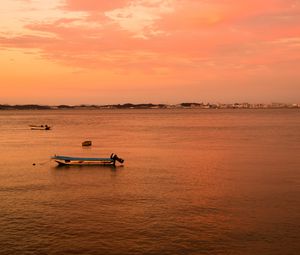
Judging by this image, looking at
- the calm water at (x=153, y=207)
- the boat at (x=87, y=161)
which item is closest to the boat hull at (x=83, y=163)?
the boat at (x=87, y=161)

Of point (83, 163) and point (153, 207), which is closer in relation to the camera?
point (153, 207)

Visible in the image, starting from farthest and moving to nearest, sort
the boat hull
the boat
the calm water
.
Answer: the boat hull < the boat < the calm water

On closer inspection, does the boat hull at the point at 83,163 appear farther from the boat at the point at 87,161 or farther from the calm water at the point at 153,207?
the calm water at the point at 153,207

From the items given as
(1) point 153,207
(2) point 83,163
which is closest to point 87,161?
(2) point 83,163

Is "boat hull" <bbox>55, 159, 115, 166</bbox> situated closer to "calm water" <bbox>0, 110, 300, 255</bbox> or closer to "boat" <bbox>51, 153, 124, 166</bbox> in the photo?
"boat" <bbox>51, 153, 124, 166</bbox>

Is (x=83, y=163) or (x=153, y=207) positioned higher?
(x=83, y=163)

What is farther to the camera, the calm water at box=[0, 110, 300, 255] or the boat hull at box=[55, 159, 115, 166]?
the boat hull at box=[55, 159, 115, 166]

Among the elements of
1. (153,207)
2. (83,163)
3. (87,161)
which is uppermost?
(87,161)

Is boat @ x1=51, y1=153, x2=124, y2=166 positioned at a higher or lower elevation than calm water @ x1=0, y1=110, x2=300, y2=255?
higher

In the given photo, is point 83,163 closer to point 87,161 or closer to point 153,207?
point 87,161

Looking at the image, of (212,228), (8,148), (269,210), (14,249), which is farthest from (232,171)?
(8,148)

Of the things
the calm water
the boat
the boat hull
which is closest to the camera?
the calm water

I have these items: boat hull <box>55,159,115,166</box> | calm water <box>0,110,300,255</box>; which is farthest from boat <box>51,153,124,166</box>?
calm water <box>0,110,300,255</box>

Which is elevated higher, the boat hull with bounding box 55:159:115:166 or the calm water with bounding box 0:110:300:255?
the boat hull with bounding box 55:159:115:166
